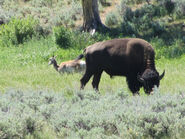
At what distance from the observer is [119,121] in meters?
7.69

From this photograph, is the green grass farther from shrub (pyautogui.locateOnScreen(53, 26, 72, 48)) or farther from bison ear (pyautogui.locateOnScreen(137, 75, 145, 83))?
bison ear (pyautogui.locateOnScreen(137, 75, 145, 83))

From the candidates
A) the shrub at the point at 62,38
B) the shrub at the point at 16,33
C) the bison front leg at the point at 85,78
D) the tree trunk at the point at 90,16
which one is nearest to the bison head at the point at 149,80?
the bison front leg at the point at 85,78

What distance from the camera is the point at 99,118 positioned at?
25.4 ft

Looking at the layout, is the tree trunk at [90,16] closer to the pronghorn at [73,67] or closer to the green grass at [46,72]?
the green grass at [46,72]

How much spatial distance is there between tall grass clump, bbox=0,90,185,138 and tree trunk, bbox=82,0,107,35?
13.5 m

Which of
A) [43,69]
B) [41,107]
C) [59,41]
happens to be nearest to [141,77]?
[41,107]

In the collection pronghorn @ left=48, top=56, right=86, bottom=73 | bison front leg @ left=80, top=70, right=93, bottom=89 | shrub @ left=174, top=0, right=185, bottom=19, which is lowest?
shrub @ left=174, top=0, right=185, bottom=19

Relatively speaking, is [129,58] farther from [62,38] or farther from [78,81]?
[62,38]

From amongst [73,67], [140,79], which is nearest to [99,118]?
[140,79]

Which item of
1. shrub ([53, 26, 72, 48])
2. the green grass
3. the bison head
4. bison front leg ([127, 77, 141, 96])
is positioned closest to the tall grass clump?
the green grass

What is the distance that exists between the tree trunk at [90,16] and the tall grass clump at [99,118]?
13.5 metres

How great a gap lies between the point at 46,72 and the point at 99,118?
8.35 metres

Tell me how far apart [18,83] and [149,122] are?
711 cm

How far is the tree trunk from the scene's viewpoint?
2222cm
